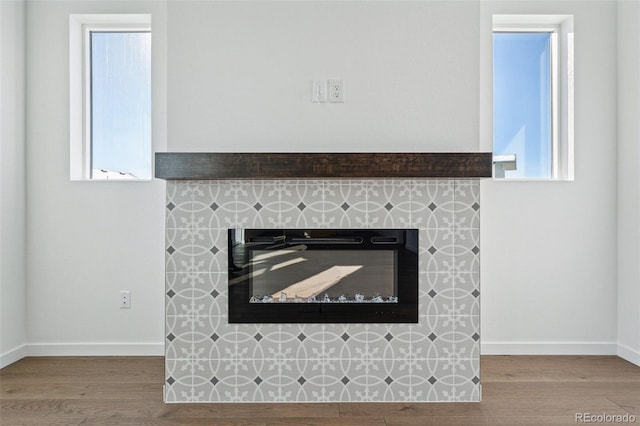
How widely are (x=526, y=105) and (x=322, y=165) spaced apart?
176 cm

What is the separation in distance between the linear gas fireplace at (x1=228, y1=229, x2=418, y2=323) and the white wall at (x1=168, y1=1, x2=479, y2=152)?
1.43 ft

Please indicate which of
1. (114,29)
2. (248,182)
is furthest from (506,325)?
(114,29)

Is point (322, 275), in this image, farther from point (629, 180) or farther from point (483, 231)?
point (629, 180)

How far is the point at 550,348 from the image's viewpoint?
8.71 feet

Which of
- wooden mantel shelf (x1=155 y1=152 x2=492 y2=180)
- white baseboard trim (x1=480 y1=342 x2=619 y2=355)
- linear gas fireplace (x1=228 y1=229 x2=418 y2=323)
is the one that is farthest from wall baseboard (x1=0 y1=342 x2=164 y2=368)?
white baseboard trim (x1=480 y1=342 x2=619 y2=355)

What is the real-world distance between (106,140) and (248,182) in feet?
4.58

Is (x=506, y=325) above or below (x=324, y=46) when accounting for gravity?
below

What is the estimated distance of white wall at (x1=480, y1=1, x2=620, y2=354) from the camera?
2.66m

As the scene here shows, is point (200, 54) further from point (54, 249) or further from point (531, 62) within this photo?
point (531, 62)

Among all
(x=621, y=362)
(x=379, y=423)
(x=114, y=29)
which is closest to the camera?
(x=379, y=423)

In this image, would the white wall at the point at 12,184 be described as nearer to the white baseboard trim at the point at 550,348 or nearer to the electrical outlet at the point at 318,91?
the electrical outlet at the point at 318,91

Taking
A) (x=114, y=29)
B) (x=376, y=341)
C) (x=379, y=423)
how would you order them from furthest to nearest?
(x=114, y=29) < (x=376, y=341) < (x=379, y=423)

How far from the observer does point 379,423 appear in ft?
5.93

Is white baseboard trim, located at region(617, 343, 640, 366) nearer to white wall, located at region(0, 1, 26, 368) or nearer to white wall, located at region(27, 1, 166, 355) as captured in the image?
white wall, located at region(27, 1, 166, 355)
